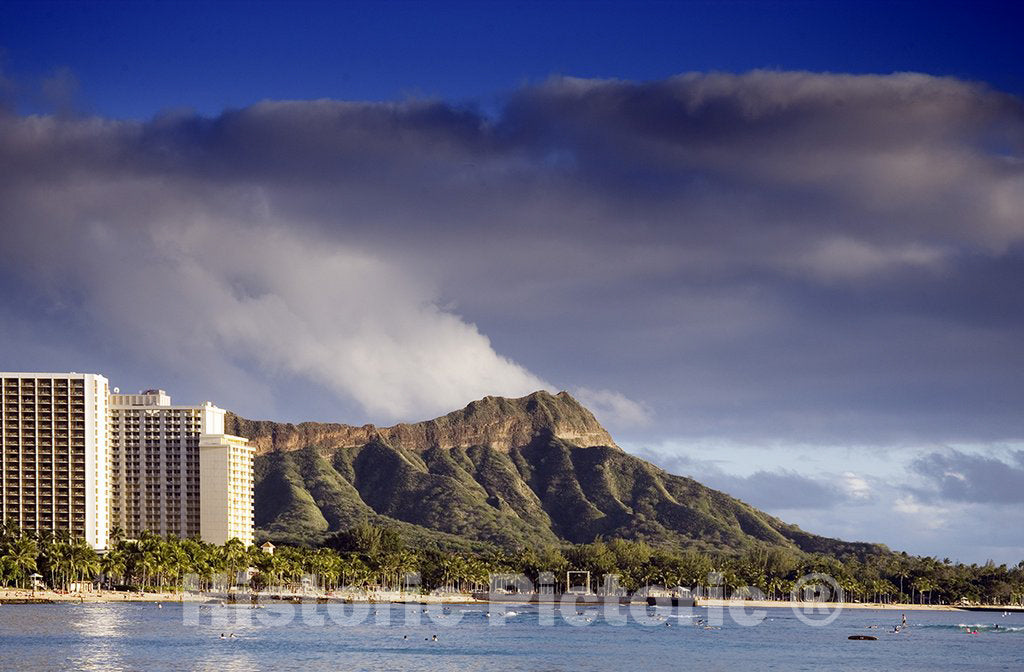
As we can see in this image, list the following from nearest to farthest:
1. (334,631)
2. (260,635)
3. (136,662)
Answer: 1. (136,662)
2. (260,635)
3. (334,631)

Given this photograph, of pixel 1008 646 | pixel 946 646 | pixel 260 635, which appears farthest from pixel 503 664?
pixel 1008 646

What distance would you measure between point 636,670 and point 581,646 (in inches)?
1182

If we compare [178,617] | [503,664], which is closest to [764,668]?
[503,664]

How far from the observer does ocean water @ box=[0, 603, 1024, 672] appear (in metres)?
118

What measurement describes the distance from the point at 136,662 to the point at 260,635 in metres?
37.4

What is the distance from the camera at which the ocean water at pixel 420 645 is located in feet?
386

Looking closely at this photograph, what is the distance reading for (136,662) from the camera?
111 metres

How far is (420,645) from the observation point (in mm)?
144125

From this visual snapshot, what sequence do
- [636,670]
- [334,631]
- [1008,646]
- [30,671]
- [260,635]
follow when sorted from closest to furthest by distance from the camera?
1. [30,671]
2. [636,670]
3. [260,635]
4. [334,631]
5. [1008,646]

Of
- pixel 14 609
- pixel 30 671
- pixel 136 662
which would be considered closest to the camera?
pixel 30 671

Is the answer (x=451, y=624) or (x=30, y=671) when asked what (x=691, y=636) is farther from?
(x=30, y=671)

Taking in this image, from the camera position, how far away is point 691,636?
177 meters

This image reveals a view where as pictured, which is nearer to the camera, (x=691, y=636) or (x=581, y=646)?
(x=581, y=646)

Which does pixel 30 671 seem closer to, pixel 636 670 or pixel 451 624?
pixel 636 670
